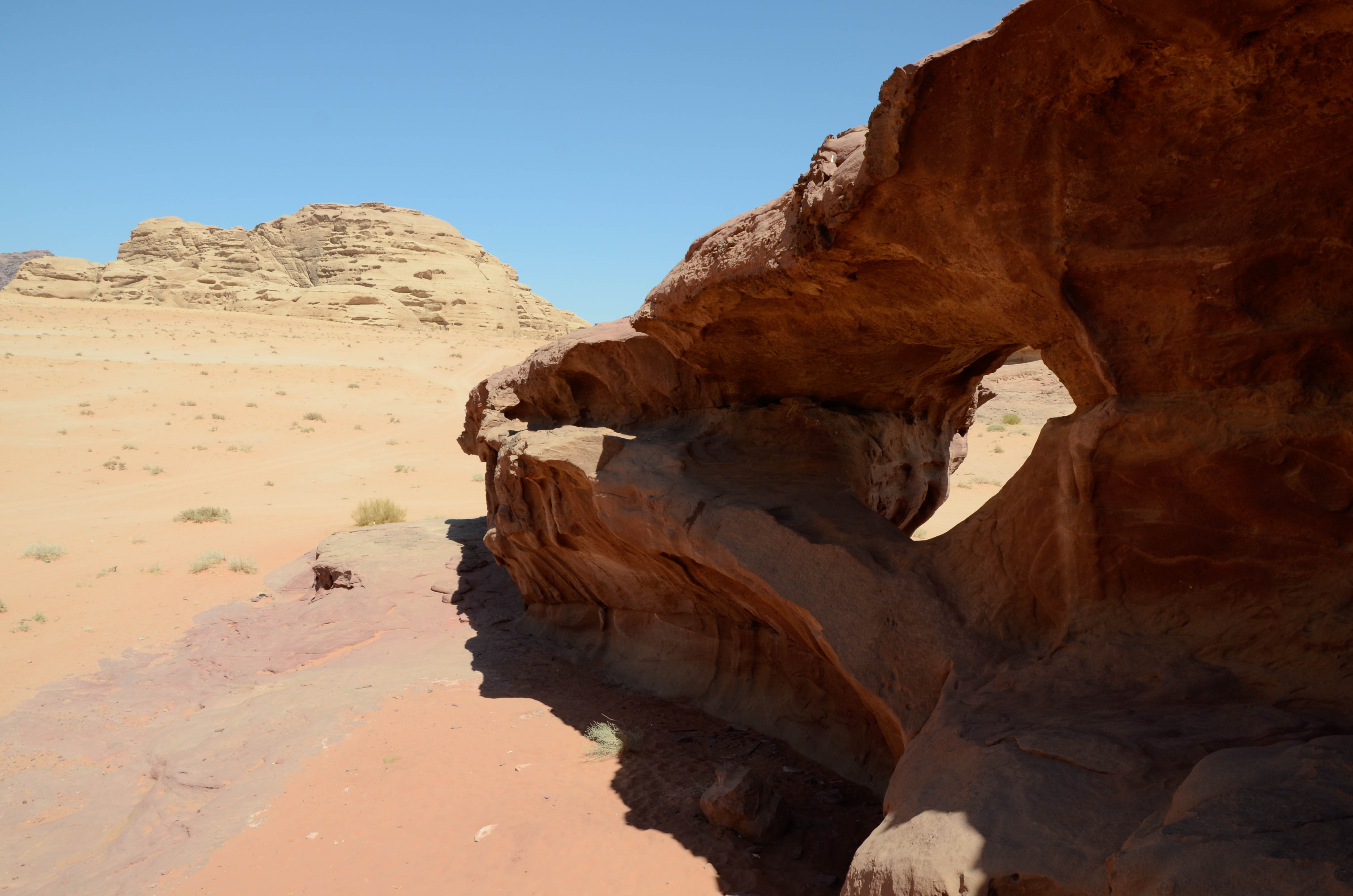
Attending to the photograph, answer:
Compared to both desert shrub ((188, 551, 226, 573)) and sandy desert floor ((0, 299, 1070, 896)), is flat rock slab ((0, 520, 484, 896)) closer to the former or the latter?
sandy desert floor ((0, 299, 1070, 896))

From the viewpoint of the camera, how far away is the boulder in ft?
14.8

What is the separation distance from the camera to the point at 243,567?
12195 millimetres

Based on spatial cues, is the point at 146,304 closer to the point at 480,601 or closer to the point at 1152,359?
the point at 480,601

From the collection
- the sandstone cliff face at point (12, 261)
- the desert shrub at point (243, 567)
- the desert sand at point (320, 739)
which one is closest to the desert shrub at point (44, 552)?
the desert sand at point (320, 739)

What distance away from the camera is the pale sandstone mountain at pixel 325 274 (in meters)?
54.3

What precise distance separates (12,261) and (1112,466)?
20437cm

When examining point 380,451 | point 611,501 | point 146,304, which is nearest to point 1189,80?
point 611,501

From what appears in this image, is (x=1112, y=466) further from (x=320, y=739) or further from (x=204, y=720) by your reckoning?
(x=204, y=720)

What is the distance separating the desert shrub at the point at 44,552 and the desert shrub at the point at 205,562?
7.50 feet

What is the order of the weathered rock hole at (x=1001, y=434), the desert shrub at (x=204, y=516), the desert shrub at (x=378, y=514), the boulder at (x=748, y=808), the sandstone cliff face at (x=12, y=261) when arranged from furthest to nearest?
the sandstone cliff face at (x=12, y=261) → the desert shrub at (x=204, y=516) → the desert shrub at (x=378, y=514) → the weathered rock hole at (x=1001, y=434) → the boulder at (x=748, y=808)

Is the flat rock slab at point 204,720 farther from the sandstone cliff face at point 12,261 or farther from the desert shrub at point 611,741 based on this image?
the sandstone cliff face at point 12,261

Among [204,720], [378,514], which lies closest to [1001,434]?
[378,514]

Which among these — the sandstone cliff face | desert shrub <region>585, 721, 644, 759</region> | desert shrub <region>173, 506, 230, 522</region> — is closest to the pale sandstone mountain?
desert shrub <region>173, 506, 230, 522</region>

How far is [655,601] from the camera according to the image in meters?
7.00
